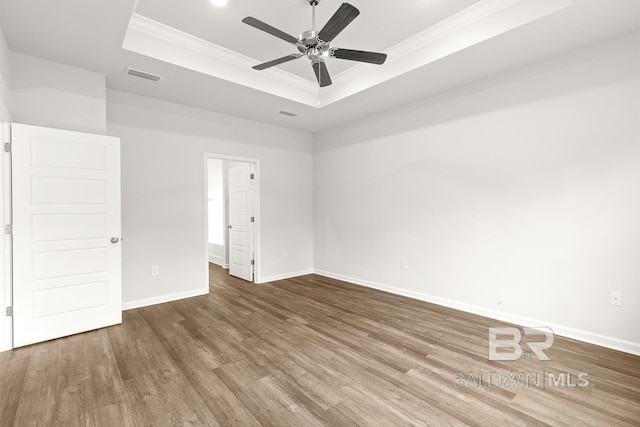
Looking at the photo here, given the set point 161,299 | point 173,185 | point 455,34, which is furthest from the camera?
point 173,185

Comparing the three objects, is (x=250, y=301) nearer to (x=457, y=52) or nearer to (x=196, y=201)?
(x=196, y=201)

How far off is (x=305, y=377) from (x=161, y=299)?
9.08 feet

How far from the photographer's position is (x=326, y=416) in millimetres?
1855

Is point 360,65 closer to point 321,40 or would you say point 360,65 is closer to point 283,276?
point 321,40

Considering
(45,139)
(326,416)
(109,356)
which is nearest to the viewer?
(326,416)

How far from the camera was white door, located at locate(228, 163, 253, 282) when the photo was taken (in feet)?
17.3

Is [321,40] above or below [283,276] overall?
above

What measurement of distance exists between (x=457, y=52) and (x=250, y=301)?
3878 millimetres

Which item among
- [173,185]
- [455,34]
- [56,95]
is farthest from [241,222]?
[455,34]

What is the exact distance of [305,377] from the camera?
229cm

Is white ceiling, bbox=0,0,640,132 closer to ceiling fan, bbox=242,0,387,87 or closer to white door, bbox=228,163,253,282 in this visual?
ceiling fan, bbox=242,0,387,87

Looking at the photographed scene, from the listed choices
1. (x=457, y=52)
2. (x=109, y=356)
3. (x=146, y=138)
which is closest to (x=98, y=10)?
(x=146, y=138)

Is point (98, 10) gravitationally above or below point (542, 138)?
above

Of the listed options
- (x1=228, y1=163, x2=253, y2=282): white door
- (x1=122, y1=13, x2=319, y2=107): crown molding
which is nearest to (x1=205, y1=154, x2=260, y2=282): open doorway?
(x1=228, y1=163, x2=253, y2=282): white door
